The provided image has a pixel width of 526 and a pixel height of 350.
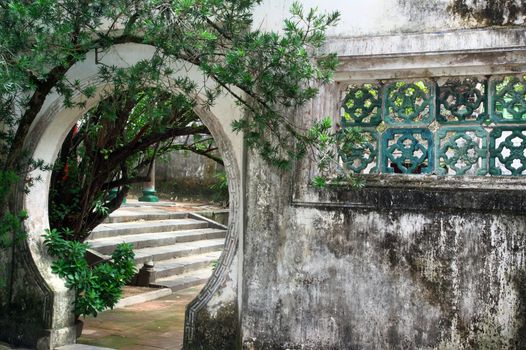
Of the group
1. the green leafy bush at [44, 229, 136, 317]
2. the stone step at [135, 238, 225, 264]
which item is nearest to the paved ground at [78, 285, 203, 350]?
the green leafy bush at [44, 229, 136, 317]

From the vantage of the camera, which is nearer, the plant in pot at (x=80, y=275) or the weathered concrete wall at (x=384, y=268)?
the weathered concrete wall at (x=384, y=268)

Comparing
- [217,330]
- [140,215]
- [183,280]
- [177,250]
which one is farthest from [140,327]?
[140,215]

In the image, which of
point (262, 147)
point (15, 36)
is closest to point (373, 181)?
point (262, 147)

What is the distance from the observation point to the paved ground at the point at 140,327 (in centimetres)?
637

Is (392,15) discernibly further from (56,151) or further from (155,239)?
(155,239)

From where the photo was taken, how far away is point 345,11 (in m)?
4.66

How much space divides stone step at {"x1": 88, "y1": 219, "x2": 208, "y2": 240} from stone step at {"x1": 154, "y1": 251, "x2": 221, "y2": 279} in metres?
0.96

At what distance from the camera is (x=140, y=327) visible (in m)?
7.09

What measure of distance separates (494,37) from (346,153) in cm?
116

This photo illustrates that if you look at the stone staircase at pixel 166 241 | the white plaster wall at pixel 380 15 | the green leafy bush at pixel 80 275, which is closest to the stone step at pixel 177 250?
the stone staircase at pixel 166 241

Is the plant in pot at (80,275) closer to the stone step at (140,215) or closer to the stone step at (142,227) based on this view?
the stone step at (142,227)

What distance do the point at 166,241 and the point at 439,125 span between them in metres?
7.57

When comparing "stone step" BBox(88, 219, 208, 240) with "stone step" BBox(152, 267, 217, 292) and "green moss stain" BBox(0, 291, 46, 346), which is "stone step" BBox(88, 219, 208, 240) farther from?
"green moss stain" BBox(0, 291, 46, 346)

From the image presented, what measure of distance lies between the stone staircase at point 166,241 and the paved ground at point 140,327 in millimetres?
1105
